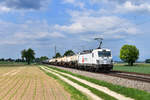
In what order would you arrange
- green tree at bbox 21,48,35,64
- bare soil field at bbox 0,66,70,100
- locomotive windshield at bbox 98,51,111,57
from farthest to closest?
1. green tree at bbox 21,48,35,64
2. locomotive windshield at bbox 98,51,111,57
3. bare soil field at bbox 0,66,70,100

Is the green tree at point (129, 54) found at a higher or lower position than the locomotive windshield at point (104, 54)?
higher

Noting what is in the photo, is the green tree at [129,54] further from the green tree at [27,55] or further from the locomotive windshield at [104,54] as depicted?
the green tree at [27,55]

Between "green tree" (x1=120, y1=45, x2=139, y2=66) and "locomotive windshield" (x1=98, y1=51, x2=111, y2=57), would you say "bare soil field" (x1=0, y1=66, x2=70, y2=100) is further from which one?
"green tree" (x1=120, y1=45, x2=139, y2=66)

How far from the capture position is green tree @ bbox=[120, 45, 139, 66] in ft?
308

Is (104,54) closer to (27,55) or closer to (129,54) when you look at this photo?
(129,54)

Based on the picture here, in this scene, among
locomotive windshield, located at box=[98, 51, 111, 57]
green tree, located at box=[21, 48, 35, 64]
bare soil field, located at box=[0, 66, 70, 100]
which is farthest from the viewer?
green tree, located at box=[21, 48, 35, 64]

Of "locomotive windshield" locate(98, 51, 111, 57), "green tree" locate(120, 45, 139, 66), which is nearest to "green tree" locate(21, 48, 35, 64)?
"green tree" locate(120, 45, 139, 66)

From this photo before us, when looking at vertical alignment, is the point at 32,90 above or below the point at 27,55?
below

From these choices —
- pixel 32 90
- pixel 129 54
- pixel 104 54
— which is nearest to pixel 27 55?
pixel 129 54

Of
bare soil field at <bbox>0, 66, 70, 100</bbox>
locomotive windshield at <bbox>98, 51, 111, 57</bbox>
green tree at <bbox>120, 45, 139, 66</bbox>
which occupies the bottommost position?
bare soil field at <bbox>0, 66, 70, 100</bbox>

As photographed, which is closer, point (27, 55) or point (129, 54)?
point (129, 54)

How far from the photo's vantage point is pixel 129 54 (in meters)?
94.1

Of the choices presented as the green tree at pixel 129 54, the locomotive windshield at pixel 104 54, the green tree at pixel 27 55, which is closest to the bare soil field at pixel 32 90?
the locomotive windshield at pixel 104 54

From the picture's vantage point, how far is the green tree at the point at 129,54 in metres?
Answer: 94.0
